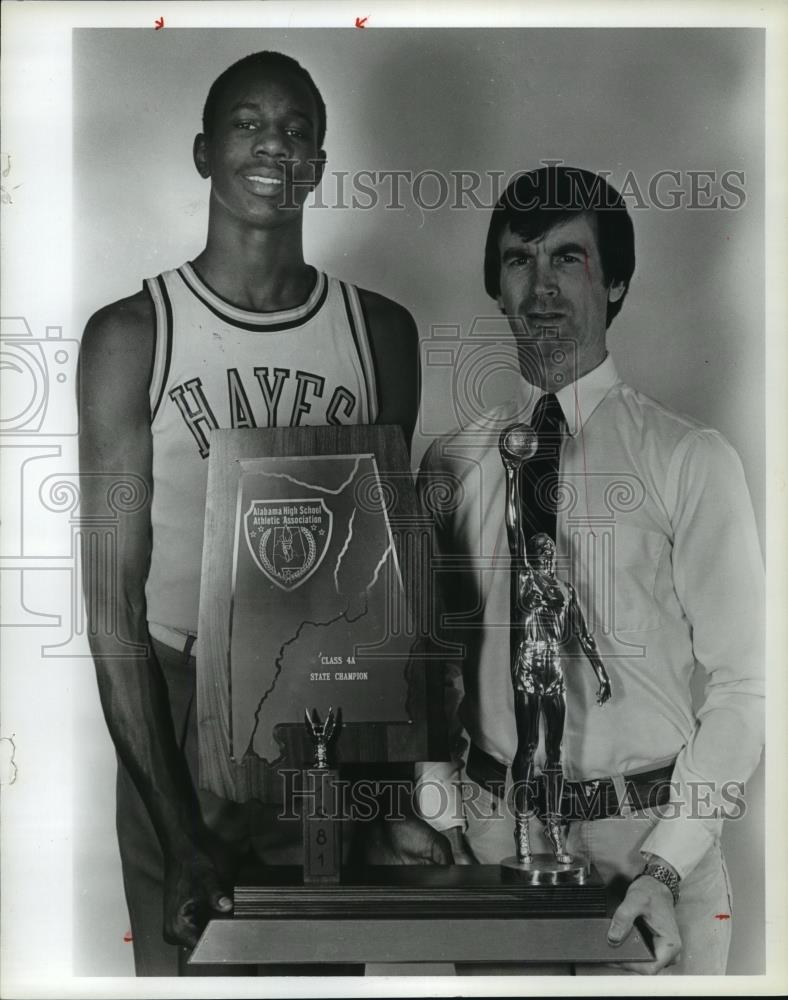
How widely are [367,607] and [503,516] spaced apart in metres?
0.28

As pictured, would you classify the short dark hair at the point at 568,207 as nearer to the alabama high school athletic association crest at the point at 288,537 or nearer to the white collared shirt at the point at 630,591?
the white collared shirt at the point at 630,591

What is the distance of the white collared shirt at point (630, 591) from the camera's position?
79.8 inches

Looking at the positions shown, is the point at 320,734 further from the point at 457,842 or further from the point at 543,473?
the point at 543,473

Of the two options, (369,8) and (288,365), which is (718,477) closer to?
(288,365)

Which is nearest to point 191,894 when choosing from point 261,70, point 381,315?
point 381,315

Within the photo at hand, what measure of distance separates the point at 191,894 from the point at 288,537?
2.06 ft

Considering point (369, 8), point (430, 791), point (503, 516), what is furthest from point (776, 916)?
point (369, 8)

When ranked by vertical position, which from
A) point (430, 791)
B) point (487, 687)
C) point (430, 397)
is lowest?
point (430, 791)

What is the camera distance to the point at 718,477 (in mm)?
2068

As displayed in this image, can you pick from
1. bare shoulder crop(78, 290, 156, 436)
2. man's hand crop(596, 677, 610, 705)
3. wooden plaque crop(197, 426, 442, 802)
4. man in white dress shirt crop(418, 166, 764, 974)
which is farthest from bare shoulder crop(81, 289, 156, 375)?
man's hand crop(596, 677, 610, 705)

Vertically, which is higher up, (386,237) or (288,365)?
(386,237)

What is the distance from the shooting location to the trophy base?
1.94 m

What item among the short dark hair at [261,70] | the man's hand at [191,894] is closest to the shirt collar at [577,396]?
the short dark hair at [261,70]

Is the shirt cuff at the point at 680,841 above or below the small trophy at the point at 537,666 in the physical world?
below
